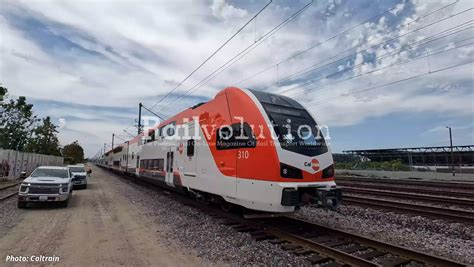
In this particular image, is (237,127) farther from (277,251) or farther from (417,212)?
(417,212)

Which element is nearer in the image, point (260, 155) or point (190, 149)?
point (260, 155)

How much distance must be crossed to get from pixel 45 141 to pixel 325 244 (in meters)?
66.4

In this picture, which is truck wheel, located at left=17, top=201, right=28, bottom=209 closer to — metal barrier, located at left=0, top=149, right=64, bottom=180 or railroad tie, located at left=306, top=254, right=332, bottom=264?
railroad tie, located at left=306, top=254, right=332, bottom=264

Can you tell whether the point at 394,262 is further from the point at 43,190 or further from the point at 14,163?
the point at 14,163

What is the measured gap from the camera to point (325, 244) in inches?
245

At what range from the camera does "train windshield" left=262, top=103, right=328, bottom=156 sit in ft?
22.6

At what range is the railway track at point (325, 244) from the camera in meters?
5.14

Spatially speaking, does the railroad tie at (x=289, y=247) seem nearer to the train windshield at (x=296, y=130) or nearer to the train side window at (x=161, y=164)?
the train windshield at (x=296, y=130)

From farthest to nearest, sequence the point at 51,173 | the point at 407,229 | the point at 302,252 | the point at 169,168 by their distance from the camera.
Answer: the point at 51,173, the point at 169,168, the point at 407,229, the point at 302,252

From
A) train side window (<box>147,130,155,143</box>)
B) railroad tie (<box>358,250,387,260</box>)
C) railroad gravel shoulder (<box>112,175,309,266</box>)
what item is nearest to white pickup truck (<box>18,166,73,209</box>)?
railroad gravel shoulder (<box>112,175,309,266</box>)

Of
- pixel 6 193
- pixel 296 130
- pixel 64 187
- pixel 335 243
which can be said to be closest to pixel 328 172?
pixel 296 130

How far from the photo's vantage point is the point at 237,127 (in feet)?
24.7

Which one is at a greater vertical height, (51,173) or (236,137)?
(236,137)

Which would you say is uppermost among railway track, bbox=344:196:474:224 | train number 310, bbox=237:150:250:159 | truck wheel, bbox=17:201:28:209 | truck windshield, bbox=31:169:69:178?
train number 310, bbox=237:150:250:159
